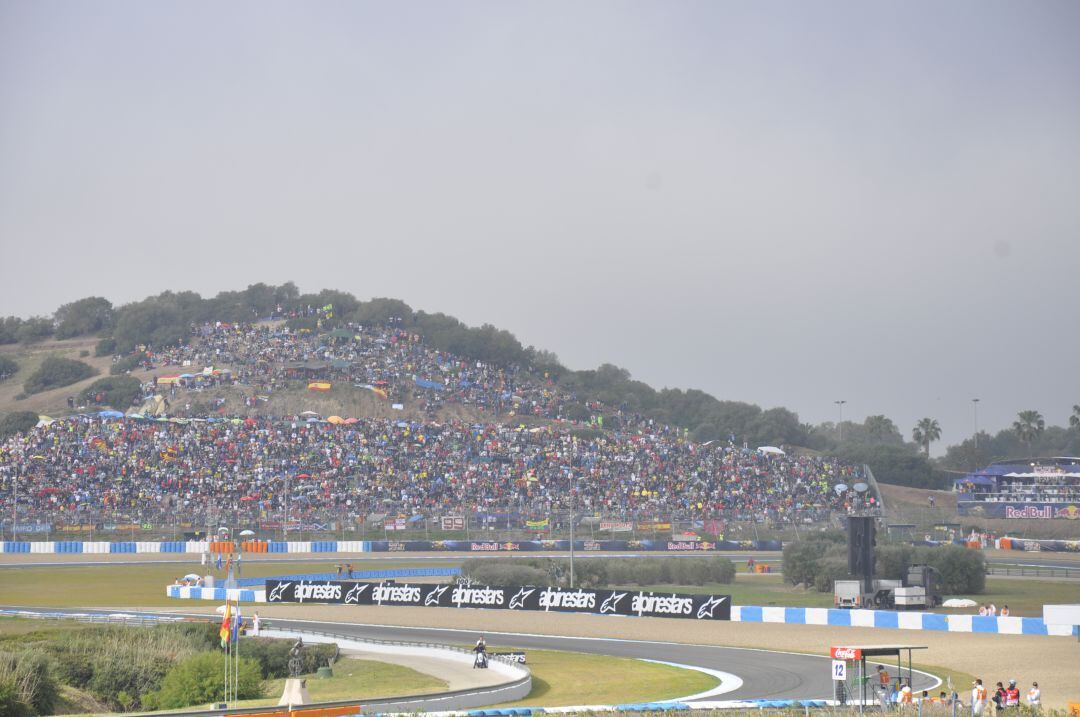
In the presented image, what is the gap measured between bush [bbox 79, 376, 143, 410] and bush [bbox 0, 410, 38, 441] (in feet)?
45.9

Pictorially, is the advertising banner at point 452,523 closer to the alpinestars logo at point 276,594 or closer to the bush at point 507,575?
the bush at point 507,575

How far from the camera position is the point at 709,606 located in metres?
53.8

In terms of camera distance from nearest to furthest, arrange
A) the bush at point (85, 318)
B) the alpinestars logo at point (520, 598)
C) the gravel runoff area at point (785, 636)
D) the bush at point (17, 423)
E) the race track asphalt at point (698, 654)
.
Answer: the race track asphalt at point (698, 654)
the gravel runoff area at point (785, 636)
the alpinestars logo at point (520, 598)
the bush at point (17, 423)
the bush at point (85, 318)

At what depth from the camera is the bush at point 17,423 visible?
12706 cm

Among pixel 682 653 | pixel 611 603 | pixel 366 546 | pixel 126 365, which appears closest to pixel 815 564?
pixel 611 603

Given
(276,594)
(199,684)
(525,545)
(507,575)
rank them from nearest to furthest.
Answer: (199,684)
(276,594)
(507,575)
(525,545)

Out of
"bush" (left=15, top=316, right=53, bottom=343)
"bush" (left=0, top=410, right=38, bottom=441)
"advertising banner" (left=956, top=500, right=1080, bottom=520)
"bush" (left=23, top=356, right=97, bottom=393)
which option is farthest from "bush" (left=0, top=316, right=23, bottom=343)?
"advertising banner" (left=956, top=500, right=1080, bottom=520)

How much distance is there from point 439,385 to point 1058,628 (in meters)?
106

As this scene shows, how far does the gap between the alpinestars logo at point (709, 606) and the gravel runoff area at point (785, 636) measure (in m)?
0.89

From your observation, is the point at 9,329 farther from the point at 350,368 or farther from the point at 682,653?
the point at 682,653

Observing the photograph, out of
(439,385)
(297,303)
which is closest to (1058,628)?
(439,385)

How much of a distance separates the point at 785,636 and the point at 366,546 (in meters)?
46.5

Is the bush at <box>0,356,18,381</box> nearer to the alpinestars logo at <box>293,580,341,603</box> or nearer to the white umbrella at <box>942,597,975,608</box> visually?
the alpinestars logo at <box>293,580,341,603</box>

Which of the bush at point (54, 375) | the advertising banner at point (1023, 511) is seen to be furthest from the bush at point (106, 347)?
the advertising banner at point (1023, 511)
